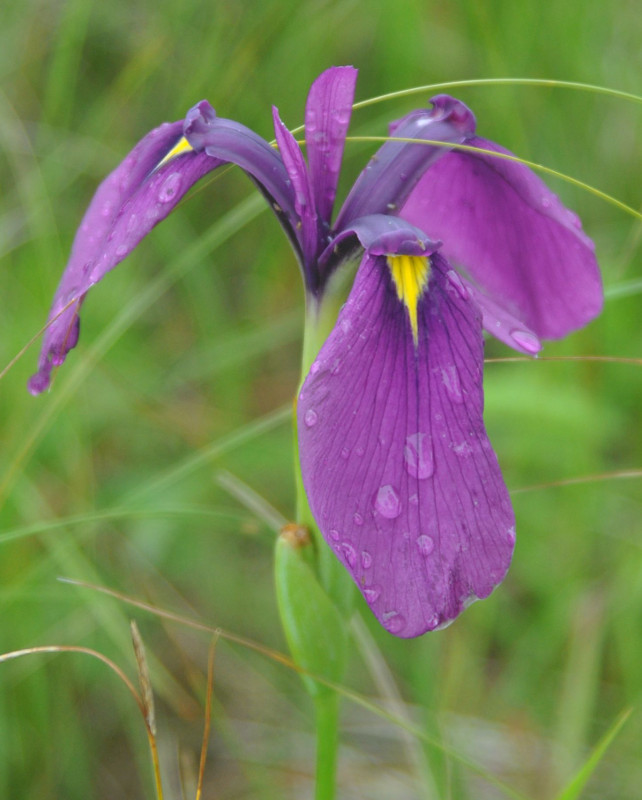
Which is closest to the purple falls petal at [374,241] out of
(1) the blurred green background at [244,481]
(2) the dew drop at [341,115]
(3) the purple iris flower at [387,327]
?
(3) the purple iris flower at [387,327]

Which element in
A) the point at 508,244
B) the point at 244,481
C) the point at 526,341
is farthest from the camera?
the point at 244,481

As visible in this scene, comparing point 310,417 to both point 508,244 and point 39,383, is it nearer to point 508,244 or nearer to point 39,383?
point 39,383

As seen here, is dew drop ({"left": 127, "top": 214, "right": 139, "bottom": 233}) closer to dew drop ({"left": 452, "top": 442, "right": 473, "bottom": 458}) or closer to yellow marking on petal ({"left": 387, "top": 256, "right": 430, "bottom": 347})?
yellow marking on petal ({"left": 387, "top": 256, "right": 430, "bottom": 347})

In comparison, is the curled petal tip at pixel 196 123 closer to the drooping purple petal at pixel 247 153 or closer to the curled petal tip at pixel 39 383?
the drooping purple petal at pixel 247 153

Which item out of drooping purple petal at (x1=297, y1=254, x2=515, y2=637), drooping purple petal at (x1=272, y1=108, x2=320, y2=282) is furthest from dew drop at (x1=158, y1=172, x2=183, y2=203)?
drooping purple petal at (x1=297, y1=254, x2=515, y2=637)

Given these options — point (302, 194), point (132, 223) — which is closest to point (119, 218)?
point (132, 223)

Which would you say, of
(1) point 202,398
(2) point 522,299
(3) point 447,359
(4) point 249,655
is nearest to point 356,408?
(3) point 447,359
